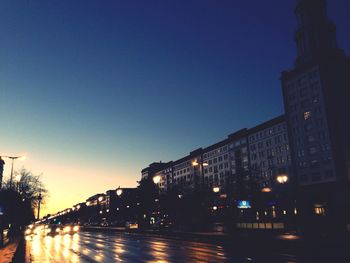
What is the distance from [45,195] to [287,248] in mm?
97064

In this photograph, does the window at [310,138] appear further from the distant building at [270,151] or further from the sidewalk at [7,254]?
the sidewalk at [7,254]

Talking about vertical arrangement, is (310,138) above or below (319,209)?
above

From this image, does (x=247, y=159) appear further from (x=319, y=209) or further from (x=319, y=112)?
(x=319, y=209)

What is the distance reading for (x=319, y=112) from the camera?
90.7 metres

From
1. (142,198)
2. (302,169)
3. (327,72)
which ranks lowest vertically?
(142,198)

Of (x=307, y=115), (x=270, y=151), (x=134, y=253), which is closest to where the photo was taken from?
(x=134, y=253)

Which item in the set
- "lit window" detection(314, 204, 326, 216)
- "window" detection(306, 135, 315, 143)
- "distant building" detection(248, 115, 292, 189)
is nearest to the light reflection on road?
"lit window" detection(314, 204, 326, 216)

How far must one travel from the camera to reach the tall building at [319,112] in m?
84.6

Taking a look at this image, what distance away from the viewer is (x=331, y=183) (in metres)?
83.3

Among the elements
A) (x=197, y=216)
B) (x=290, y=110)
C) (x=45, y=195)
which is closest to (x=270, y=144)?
(x=290, y=110)

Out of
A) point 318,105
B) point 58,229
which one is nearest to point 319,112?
point 318,105

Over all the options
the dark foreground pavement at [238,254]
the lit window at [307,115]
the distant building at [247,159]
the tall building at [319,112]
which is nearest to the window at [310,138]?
the tall building at [319,112]

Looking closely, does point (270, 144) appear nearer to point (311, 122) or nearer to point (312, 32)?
point (311, 122)

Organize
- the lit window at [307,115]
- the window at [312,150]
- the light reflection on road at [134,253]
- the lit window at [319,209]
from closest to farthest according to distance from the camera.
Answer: the light reflection on road at [134,253] < the lit window at [319,209] < the window at [312,150] < the lit window at [307,115]
